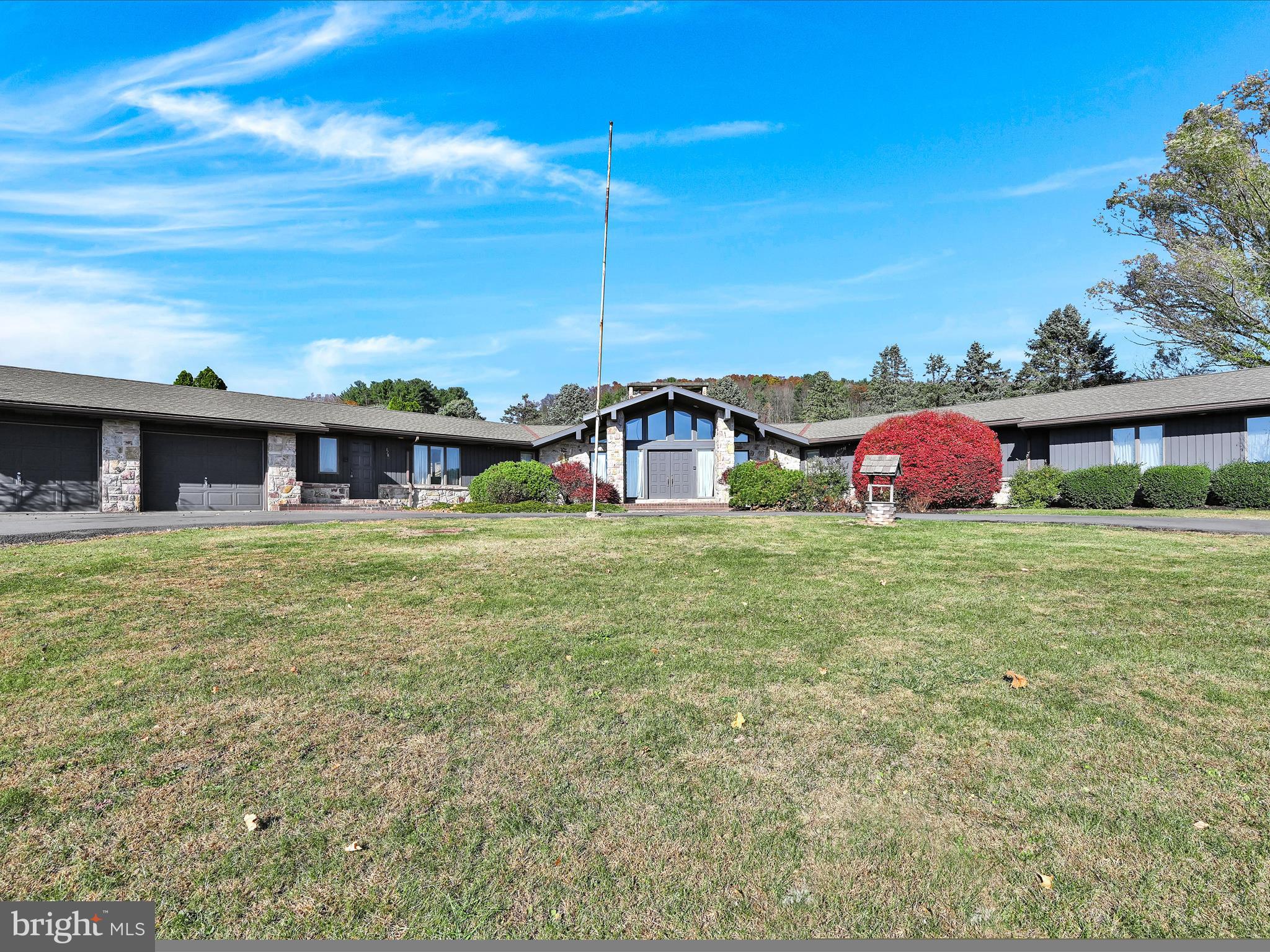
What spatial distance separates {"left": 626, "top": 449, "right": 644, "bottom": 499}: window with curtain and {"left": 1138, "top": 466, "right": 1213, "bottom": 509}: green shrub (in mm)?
16670

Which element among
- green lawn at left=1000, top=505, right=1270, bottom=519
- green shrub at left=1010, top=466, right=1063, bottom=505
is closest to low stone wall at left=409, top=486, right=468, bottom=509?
green lawn at left=1000, top=505, right=1270, bottom=519

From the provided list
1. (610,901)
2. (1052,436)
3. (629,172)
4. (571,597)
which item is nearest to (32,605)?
(571,597)

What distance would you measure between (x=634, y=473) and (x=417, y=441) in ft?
29.0

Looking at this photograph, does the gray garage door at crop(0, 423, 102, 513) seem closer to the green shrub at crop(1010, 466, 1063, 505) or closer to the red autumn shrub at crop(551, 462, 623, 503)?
the red autumn shrub at crop(551, 462, 623, 503)

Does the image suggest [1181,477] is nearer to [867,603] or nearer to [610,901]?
[867,603]

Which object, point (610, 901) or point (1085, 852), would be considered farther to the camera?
point (1085, 852)

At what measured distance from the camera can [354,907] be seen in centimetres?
237

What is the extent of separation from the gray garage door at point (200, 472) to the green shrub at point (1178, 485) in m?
27.8

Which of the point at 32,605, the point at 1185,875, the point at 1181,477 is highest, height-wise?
the point at 1181,477

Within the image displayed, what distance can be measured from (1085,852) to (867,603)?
156 inches

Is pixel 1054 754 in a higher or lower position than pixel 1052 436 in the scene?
lower

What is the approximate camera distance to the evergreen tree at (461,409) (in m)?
51.0

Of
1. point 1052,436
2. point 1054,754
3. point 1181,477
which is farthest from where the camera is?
point 1052,436

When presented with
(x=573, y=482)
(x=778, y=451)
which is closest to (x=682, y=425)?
(x=778, y=451)
